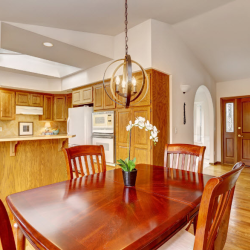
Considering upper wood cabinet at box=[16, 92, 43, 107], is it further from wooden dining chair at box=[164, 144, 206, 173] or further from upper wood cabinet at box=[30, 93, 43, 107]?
wooden dining chair at box=[164, 144, 206, 173]

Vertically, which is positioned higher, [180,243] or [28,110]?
[28,110]

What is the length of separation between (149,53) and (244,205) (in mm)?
2714

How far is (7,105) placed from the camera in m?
4.95

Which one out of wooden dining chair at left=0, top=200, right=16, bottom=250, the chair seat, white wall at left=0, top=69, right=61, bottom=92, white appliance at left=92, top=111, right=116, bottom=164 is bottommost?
the chair seat

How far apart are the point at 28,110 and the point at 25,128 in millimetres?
569

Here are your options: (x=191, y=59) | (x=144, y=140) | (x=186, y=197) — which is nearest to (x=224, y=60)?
(x=191, y=59)

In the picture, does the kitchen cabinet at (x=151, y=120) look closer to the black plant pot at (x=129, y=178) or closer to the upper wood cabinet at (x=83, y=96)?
the upper wood cabinet at (x=83, y=96)

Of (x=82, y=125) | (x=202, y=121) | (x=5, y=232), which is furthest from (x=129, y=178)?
(x=202, y=121)

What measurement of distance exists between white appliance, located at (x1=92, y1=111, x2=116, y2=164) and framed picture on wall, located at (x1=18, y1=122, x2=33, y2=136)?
8.36ft

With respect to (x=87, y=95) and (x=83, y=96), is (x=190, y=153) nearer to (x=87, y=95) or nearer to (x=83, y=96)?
(x=87, y=95)

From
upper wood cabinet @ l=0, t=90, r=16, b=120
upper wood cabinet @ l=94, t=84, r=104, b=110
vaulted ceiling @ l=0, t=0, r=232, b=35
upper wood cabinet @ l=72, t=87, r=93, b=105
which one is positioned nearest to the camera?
vaulted ceiling @ l=0, t=0, r=232, b=35

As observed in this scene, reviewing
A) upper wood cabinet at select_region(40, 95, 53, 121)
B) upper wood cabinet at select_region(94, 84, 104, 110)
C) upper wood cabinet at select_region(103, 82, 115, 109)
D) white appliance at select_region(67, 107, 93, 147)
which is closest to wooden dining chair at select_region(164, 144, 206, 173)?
upper wood cabinet at select_region(103, 82, 115, 109)

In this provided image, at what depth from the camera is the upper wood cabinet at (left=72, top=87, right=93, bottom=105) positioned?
428 cm

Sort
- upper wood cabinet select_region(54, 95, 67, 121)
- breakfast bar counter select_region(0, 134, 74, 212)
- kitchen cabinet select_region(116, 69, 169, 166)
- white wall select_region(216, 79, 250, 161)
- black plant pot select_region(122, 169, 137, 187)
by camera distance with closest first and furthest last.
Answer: black plant pot select_region(122, 169, 137, 187)
breakfast bar counter select_region(0, 134, 74, 212)
kitchen cabinet select_region(116, 69, 169, 166)
white wall select_region(216, 79, 250, 161)
upper wood cabinet select_region(54, 95, 67, 121)
